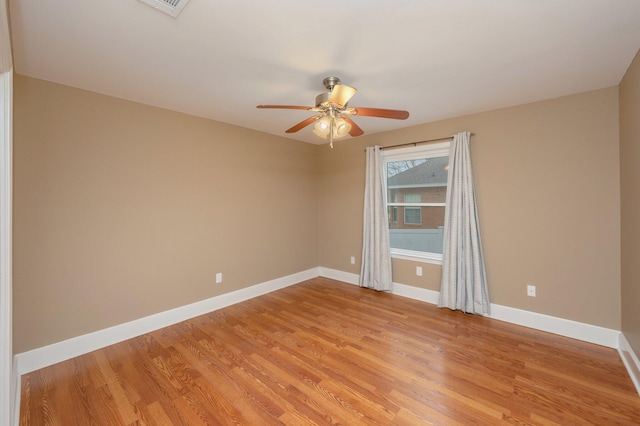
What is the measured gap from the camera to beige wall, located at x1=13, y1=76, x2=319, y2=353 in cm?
219

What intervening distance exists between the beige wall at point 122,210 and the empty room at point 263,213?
18 millimetres

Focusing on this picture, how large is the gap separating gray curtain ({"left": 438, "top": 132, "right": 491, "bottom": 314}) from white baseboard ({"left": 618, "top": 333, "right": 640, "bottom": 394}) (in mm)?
1040

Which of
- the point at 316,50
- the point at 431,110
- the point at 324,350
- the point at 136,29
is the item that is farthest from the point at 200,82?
the point at 324,350

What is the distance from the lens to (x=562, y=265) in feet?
8.89

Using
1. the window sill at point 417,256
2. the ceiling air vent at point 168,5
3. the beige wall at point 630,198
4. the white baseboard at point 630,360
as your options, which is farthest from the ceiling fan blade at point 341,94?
the white baseboard at point 630,360

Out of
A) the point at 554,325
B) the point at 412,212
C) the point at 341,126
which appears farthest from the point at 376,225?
the point at 554,325

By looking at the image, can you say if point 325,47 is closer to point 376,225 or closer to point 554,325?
point 376,225

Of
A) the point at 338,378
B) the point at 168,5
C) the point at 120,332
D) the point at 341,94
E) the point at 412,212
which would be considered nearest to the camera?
the point at 168,5

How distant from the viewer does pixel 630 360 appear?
211 centimetres

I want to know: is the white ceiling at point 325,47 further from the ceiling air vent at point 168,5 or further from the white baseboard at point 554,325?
the white baseboard at point 554,325

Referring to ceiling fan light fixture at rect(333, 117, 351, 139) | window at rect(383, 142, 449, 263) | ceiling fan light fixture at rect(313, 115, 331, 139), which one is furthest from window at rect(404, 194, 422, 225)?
ceiling fan light fixture at rect(313, 115, 331, 139)

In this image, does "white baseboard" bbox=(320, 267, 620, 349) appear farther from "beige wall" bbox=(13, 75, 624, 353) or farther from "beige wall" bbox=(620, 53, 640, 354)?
"beige wall" bbox=(620, 53, 640, 354)

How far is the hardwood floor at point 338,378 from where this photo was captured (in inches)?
67.2

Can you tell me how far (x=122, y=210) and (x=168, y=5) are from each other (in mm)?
2023
